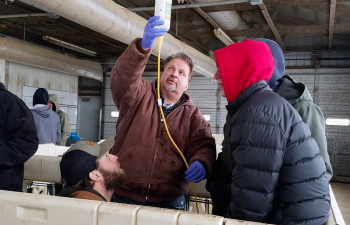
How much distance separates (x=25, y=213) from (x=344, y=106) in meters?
10.8

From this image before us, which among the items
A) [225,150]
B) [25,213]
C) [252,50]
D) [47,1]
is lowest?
[25,213]

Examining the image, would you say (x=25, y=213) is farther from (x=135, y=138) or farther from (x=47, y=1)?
(x=47, y=1)

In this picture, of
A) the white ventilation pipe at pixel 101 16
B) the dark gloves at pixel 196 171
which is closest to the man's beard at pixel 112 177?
the dark gloves at pixel 196 171

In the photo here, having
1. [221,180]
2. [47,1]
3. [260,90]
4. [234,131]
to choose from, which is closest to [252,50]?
[260,90]

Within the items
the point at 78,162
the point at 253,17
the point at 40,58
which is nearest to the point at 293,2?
the point at 253,17

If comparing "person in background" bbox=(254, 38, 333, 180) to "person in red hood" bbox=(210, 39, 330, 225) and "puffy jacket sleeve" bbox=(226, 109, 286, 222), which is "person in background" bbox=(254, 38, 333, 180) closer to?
"person in red hood" bbox=(210, 39, 330, 225)

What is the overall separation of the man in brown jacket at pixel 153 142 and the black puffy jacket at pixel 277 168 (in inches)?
27.3

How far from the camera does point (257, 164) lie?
126cm

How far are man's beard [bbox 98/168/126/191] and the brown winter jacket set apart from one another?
141 millimetres

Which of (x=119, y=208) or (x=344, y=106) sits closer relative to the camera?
(x=119, y=208)

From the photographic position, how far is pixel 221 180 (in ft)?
5.88

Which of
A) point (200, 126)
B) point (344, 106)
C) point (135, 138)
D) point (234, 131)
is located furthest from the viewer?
point (344, 106)

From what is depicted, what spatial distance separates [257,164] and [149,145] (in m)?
1.00

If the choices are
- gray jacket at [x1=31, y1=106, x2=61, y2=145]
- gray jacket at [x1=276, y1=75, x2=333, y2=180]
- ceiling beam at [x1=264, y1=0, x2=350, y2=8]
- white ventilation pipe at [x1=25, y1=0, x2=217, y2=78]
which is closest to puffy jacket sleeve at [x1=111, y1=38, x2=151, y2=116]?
gray jacket at [x1=276, y1=75, x2=333, y2=180]
